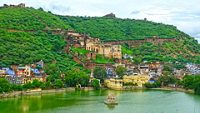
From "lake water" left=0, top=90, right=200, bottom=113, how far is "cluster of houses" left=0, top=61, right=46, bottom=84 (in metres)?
7.28

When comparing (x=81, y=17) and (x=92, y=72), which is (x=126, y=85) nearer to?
(x=92, y=72)

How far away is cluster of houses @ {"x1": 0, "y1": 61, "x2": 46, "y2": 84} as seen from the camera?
228 ft

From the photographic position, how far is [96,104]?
5538 centimetres

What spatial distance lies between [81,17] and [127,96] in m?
68.8

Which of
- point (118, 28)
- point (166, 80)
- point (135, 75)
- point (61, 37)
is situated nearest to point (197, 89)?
point (166, 80)

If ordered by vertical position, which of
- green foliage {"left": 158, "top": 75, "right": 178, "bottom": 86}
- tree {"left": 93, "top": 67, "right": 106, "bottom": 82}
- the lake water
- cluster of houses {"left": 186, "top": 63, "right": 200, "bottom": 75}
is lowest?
the lake water

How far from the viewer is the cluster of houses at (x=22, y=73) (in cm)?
6956

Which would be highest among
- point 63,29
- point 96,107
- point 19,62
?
point 63,29

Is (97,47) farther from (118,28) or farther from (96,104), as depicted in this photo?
(96,104)

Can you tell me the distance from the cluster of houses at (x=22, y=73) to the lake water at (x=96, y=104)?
7.28 meters

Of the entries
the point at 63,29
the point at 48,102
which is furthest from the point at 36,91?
the point at 63,29

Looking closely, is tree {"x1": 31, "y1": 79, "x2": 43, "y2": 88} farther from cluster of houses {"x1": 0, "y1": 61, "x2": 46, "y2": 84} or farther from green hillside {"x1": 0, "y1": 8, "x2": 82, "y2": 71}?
green hillside {"x1": 0, "y1": 8, "x2": 82, "y2": 71}

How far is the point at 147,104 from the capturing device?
56156 mm

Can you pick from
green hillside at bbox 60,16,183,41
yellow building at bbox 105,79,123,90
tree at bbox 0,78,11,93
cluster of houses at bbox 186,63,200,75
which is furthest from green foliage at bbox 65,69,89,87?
green hillside at bbox 60,16,183,41
